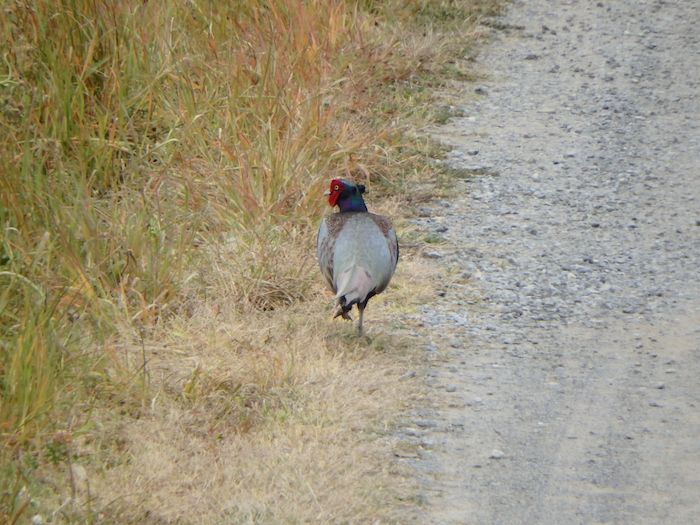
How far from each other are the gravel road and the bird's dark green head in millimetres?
618

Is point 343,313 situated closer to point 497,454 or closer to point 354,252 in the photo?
point 354,252

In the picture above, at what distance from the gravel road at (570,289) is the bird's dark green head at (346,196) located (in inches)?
24.3

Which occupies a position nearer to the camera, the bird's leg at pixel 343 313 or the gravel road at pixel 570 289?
the gravel road at pixel 570 289

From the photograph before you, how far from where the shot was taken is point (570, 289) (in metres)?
6.39

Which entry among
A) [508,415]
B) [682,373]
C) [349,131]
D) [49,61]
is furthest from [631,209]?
[49,61]

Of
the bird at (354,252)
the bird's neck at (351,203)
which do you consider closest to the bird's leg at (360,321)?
the bird at (354,252)

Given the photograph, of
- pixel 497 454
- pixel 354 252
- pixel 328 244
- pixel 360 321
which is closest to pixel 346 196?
pixel 328 244

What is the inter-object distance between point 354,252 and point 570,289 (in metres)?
1.34

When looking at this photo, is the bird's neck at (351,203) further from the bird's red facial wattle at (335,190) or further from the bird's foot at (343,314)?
the bird's foot at (343,314)

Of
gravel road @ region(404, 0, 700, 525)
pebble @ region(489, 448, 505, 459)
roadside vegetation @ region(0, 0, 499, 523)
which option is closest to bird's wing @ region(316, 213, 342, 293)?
roadside vegetation @ region(0, 0, 499, 523)

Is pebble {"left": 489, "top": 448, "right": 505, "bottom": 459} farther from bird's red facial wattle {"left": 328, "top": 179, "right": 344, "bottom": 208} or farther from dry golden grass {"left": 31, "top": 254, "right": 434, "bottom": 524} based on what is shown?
bird's red facial wattle {"left": 328, "top": 179, "right": 344, "bottom": 208}

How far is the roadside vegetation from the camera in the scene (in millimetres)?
4426

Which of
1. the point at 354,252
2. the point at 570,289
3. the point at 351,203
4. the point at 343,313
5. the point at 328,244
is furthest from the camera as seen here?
the point at 570,289

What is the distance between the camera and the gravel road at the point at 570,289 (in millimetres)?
4613
